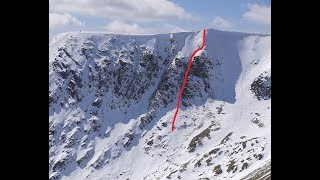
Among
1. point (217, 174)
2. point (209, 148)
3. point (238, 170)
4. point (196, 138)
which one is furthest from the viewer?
point (196, 138)
